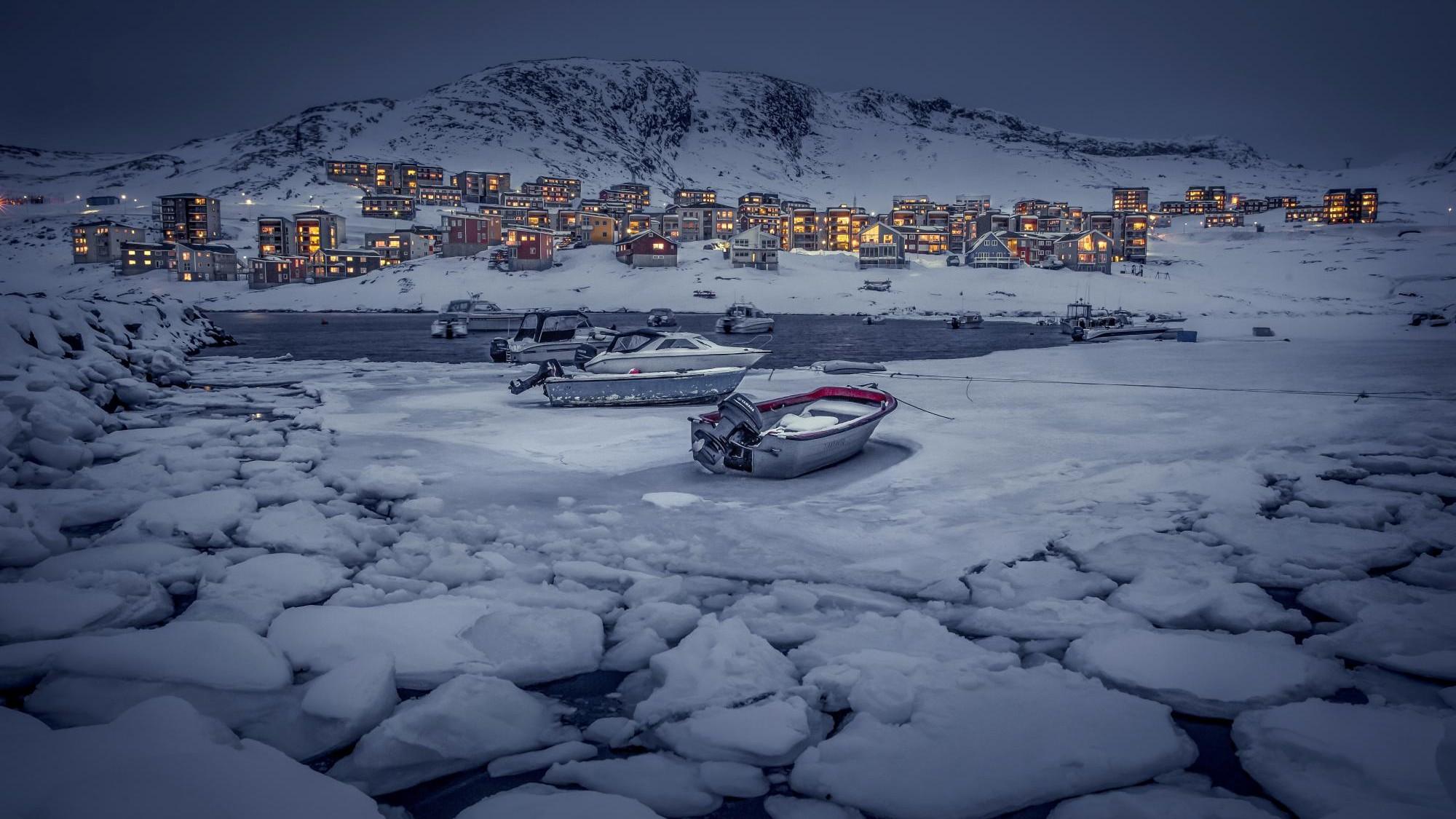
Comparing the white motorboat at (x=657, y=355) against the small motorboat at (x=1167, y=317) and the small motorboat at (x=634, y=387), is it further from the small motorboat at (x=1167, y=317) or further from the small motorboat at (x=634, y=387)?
the small motorboat at (x=1167, y=317)

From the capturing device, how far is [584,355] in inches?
999

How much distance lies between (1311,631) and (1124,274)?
106999 mm

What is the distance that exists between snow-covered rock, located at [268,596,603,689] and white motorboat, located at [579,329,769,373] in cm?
1369

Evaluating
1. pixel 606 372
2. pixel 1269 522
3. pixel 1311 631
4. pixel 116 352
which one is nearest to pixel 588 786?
pixel 1311 631

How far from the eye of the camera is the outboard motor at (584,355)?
80.0 feet

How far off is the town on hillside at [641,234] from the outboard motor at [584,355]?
A: 262ft

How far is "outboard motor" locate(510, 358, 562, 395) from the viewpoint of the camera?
19922mm

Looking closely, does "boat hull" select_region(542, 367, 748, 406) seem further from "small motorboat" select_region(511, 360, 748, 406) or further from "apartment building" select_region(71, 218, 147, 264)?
"apartment building" select_region(71, 218, 147, 264)

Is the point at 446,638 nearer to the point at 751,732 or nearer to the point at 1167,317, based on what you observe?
the point at 751,732

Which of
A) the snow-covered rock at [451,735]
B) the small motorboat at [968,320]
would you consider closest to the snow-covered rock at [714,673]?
the snow-covered rock at [451,735]

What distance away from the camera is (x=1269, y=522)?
902cm

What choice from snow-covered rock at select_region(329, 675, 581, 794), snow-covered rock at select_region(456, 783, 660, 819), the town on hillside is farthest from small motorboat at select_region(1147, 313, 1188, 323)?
snow-covered rock at select_region(456, 783, 660, 819)

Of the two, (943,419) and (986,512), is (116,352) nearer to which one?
(943,419)

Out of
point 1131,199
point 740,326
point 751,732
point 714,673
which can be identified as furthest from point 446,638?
point 1131,199
